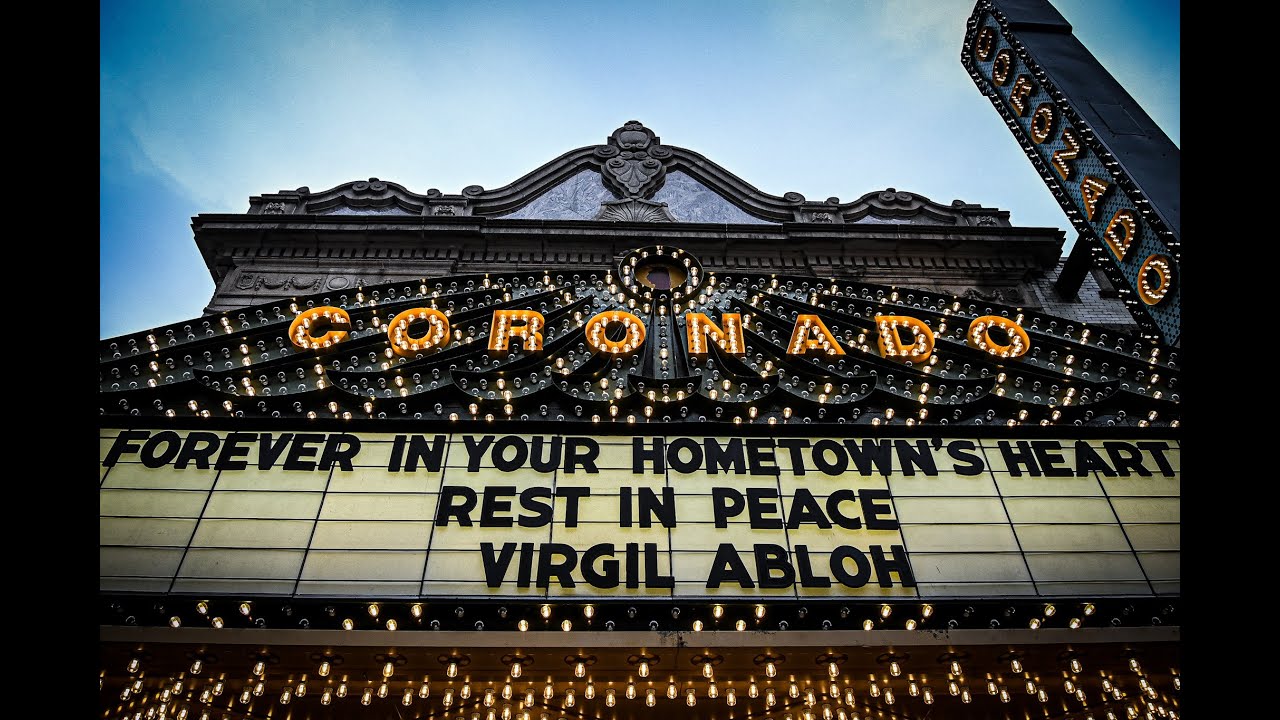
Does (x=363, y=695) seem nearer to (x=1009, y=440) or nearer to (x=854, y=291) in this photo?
(x=1009, y=440)

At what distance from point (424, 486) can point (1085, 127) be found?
12.8 metres

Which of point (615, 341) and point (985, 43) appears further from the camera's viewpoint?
point (985, 43)

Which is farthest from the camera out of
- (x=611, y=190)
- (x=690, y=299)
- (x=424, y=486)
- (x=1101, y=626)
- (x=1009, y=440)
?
(x=611, y=190)

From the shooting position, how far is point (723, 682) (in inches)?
248

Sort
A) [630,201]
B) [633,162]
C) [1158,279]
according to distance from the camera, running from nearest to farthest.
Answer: [1158,279] → [630,201] → [633,162]

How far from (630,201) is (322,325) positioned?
8.41m

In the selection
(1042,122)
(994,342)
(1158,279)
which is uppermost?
(1042,122)

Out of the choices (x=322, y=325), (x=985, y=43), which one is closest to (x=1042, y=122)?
(x=985, y=43)

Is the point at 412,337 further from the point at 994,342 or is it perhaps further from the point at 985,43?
the point at 985,43

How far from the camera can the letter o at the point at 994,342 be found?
8812mm

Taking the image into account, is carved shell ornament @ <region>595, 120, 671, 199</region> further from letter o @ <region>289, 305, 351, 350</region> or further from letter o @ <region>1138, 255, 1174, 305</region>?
letter o @ <region>1138, 255, 1174, 305</region>

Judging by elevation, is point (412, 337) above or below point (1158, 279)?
below

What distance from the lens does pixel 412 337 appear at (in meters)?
9.01
